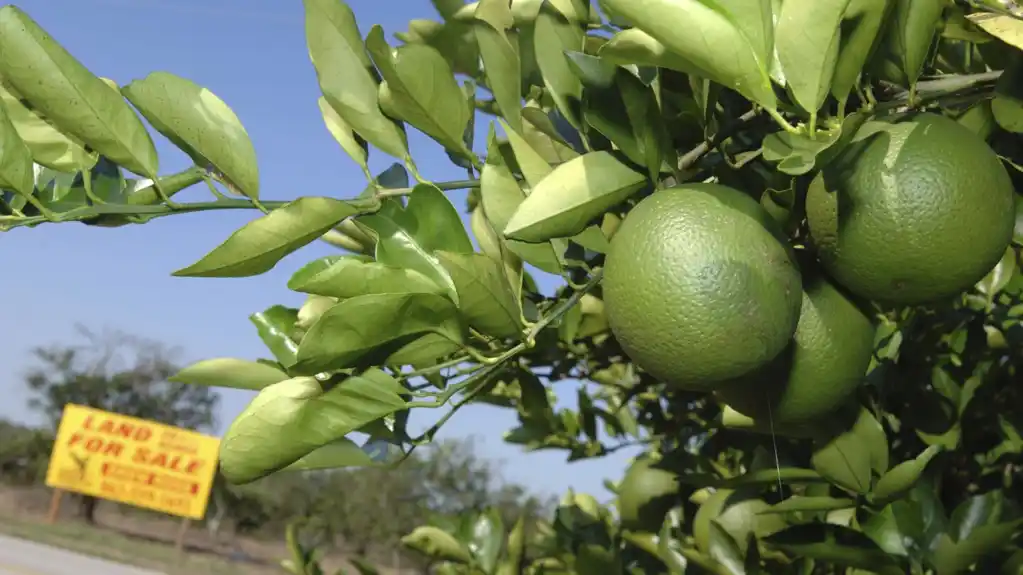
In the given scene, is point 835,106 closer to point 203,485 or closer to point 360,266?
point 360,266

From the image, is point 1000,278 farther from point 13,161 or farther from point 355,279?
point 13,161

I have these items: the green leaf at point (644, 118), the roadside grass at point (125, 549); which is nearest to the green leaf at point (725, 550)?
the green leaf at point (644, 118)

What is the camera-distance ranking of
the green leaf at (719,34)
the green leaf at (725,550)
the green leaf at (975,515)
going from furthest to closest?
the green leaf at (725,550) < the green leaf at (975,515) < the green leaf at (719,34)

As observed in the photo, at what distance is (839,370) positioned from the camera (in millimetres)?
680

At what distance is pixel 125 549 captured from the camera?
15.8 metres

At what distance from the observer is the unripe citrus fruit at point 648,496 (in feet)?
4.73

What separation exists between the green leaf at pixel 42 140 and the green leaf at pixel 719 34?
0.48 meters

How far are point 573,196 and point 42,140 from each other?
44cm

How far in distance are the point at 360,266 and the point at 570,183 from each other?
0.14 m

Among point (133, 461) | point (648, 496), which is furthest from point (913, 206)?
point (133, 461)

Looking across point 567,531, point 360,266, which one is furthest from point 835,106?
point 567,531

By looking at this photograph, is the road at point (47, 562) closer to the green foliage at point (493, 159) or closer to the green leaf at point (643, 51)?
the green foliage at point (493, 159)

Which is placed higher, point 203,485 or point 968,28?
point 968,28

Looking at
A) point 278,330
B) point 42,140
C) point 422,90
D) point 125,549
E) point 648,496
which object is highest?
point 422,90
